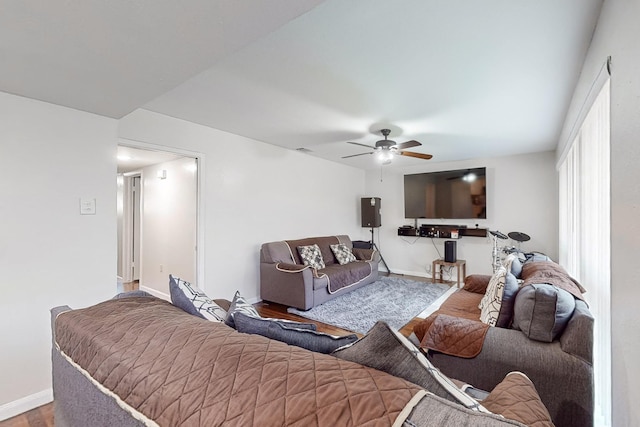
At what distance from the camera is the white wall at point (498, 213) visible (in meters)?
4.66

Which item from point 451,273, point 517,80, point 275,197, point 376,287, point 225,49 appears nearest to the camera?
point 225,49

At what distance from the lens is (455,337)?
1.69 meters

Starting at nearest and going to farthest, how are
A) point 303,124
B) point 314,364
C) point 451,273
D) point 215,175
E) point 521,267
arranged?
1. point 314,364
2. point 521,267
3. point 303,124
4. point 215,175
5. point 451,273

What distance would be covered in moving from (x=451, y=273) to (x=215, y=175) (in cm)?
453

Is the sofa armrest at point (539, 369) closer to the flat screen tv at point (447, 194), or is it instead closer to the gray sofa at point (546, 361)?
the gray sofa at point (546, 361)

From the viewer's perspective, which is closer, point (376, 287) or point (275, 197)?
point (275, 197)

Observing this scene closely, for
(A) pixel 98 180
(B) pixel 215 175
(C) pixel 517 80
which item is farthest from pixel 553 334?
(B) pixel 215 175

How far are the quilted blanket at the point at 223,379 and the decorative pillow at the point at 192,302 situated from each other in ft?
0.77

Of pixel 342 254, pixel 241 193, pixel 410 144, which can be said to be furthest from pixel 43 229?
pixel 342 254

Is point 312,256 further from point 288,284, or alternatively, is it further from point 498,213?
point 498,213

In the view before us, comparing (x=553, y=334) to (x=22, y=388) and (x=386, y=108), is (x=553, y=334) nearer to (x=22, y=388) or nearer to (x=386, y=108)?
(x=386, y=108)

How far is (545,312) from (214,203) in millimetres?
3297

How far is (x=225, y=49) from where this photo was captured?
4.68 feet

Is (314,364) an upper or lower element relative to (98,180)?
lower
